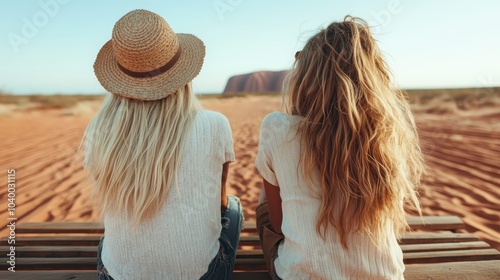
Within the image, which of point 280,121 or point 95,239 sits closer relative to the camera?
point 280,121

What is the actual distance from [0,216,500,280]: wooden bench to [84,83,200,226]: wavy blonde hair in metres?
0.74

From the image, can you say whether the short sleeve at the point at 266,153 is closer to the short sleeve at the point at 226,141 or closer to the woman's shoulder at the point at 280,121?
the woman's shoulder at the point at 280,121

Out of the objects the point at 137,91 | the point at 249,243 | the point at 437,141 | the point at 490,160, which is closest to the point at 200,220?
the point at 137,91

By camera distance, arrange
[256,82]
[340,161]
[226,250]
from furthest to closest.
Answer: [256,82]
[226,250]
[340,161]

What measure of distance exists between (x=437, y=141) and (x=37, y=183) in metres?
8.11

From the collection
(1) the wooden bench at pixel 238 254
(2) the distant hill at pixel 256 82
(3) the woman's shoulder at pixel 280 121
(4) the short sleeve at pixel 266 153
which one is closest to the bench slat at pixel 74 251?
(1) the wooden bench at pixel 238 254

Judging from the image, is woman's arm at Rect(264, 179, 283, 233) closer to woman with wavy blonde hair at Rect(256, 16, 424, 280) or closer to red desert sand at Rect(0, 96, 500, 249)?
woman with wavy blonde hair at Rect(256, 16, 424, 280)

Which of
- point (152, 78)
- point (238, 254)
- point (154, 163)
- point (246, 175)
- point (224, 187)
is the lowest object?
point (246, 175)

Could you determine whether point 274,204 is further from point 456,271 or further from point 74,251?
point 74,251

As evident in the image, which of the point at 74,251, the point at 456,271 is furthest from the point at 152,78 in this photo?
the point at 456,271

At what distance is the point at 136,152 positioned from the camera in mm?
1388

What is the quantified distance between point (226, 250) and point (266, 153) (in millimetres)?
565

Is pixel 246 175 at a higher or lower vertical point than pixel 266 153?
lower

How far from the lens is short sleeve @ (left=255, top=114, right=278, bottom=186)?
4.63 feet
